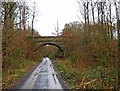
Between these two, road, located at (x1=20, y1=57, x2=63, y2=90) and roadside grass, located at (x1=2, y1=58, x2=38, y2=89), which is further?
roadside grass, located at (x1=2, y1=58, x2=38, y2=89)

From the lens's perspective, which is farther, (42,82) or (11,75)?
(11,75)

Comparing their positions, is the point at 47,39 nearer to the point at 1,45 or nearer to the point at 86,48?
the point at 86,48

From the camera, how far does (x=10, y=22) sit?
21.3m

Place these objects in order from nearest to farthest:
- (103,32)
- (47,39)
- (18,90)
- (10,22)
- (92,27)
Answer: (18,90) < (10,22) < (103,32) < (92,27) < (47,39)

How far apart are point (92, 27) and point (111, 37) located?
6433 millimetres

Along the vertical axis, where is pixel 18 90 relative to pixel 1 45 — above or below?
below

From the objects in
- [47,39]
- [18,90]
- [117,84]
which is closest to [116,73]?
[117,84]

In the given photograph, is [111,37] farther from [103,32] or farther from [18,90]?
[18,90]

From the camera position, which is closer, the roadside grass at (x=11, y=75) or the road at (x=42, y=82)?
the road at (x=42, y=82)

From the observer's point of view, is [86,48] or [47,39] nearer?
[86,48]

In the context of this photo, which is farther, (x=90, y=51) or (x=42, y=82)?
(x=90, y=51)

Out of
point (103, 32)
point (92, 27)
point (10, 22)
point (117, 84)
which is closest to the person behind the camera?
point (117, 84)

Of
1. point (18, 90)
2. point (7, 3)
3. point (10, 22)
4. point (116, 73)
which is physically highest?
point (7, 3)

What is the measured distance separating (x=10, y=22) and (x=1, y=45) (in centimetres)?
201
